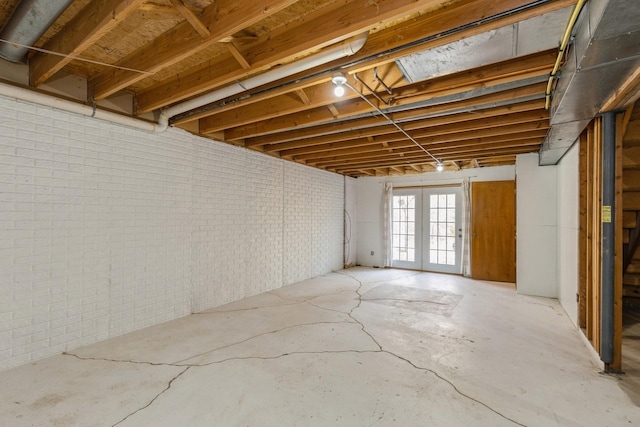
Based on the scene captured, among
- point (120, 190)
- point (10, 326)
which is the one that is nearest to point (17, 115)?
point (120, 190)

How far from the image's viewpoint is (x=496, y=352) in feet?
9.02

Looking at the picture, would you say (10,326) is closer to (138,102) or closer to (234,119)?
(138,102)

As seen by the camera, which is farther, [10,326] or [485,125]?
[485,125]

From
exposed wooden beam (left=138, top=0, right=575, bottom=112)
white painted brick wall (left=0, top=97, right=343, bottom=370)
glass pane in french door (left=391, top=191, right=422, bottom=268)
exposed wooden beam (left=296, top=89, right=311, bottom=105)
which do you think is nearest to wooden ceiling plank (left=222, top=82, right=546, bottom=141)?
exposed wooden beam (left=296, top=89, right=311, bottom=105)

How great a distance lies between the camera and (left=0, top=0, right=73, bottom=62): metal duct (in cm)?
166

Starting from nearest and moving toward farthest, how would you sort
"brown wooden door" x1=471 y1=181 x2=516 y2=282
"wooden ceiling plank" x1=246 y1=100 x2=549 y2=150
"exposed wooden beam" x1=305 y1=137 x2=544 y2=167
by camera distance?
"wooden ceiling plank" x1=246 y1=100 x2=549 y2=150 → "exposed wooden beam" x1=305 y1=137 x2=544 y2=167 → "brown wooden door" x1=471 y1=181 x2=516 y2=282

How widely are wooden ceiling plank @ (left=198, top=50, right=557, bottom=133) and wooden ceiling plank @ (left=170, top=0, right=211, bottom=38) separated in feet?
4.06

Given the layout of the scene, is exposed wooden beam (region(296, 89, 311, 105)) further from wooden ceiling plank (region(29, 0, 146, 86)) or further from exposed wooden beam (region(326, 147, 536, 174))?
exposed wooden beam (region(326, 147, 536, 174))

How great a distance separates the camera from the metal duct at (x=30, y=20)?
166cm

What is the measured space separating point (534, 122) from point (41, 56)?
197 inches

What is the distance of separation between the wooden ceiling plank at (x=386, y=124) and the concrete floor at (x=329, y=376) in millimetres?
2372

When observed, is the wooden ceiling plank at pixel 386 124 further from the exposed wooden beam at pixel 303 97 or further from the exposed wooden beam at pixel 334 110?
the exposed wooden beam at pixel 303 97

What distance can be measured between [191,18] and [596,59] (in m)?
2.33

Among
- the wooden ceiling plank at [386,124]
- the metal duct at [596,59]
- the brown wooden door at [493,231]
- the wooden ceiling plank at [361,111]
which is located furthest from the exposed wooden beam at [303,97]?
the brown wooden door at [493,231]
